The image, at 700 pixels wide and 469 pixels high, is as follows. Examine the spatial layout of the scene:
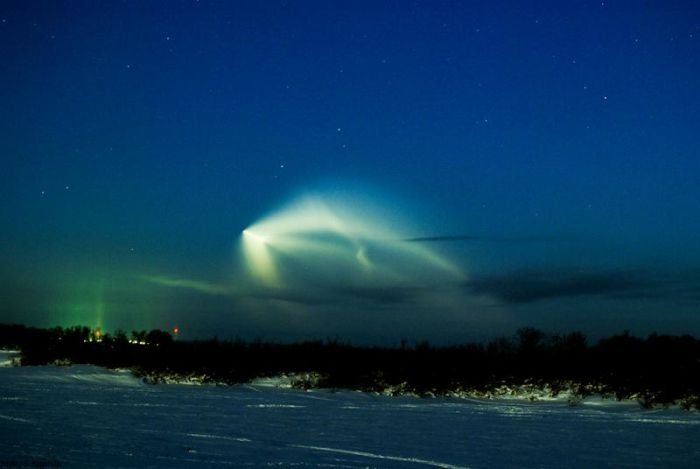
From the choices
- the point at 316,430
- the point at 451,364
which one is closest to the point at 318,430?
the point at 316,430

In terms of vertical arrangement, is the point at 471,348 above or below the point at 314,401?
above

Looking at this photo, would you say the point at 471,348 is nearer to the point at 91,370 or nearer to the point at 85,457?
the point at 91,370

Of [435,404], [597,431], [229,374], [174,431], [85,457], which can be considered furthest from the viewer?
[229,374]

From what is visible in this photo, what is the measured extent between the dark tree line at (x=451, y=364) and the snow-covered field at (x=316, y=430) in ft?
3.80

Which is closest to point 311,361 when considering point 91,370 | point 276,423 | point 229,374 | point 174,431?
point 229,374

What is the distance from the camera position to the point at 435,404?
17844 millimetres

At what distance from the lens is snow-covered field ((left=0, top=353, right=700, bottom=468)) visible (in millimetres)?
9938

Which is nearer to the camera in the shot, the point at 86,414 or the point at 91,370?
the point at 86,414

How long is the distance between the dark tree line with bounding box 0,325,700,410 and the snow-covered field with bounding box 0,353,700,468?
3.80 ft

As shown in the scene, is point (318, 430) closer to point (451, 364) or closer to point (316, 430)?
point (316, 430)

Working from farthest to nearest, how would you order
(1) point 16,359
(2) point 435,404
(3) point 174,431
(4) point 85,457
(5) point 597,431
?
(1) point 16,359 → (2) point 435,404 → (5) point 597,431 → (3) point 174,431 → (4) point 85,457

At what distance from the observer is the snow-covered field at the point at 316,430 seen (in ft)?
32.6

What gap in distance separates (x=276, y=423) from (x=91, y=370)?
11.7m

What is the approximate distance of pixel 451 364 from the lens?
69.6 feet
